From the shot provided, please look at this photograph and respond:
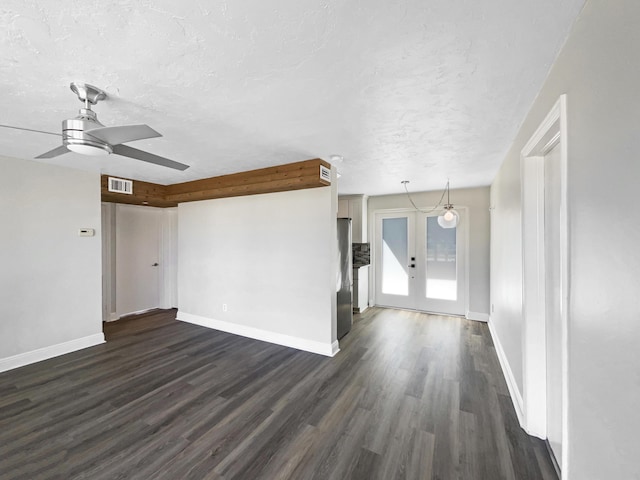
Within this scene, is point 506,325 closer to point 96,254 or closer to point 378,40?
point 378,40

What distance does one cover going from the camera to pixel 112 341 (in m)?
3.73

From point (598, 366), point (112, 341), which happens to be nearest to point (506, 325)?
point (598, 366)

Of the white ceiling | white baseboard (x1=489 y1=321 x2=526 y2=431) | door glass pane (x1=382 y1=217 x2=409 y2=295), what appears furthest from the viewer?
door glass pane (x1=382 y1=217 x2=409 y2=295)

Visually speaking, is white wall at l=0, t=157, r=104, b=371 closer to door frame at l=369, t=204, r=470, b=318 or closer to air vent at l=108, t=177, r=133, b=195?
air vent at l=108, t=177, r=133, b=195

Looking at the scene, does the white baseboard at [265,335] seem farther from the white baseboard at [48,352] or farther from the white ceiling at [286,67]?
the white ceiling at [286,67]

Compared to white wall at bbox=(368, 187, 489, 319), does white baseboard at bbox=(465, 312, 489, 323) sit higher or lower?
lower

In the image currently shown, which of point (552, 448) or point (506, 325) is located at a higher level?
point (506, 325)

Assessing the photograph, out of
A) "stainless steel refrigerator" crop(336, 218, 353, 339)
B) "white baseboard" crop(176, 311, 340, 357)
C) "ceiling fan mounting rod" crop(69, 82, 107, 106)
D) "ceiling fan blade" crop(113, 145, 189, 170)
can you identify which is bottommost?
"white baseboard" crop(176, 311, 340, 357)

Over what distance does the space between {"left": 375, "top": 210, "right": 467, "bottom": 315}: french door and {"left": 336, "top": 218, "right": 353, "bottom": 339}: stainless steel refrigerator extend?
166 cm

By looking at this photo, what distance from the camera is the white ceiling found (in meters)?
1.07

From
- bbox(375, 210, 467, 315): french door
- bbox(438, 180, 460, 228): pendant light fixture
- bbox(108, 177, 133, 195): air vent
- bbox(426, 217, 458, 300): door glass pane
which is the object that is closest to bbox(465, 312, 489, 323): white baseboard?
bbox(375, 210, 467, 315): french door

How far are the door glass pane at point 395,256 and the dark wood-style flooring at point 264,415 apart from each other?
6.18ft

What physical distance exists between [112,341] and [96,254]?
52.3 inches

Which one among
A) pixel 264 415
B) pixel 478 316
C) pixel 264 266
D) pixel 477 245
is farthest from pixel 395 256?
pixel 264 415
